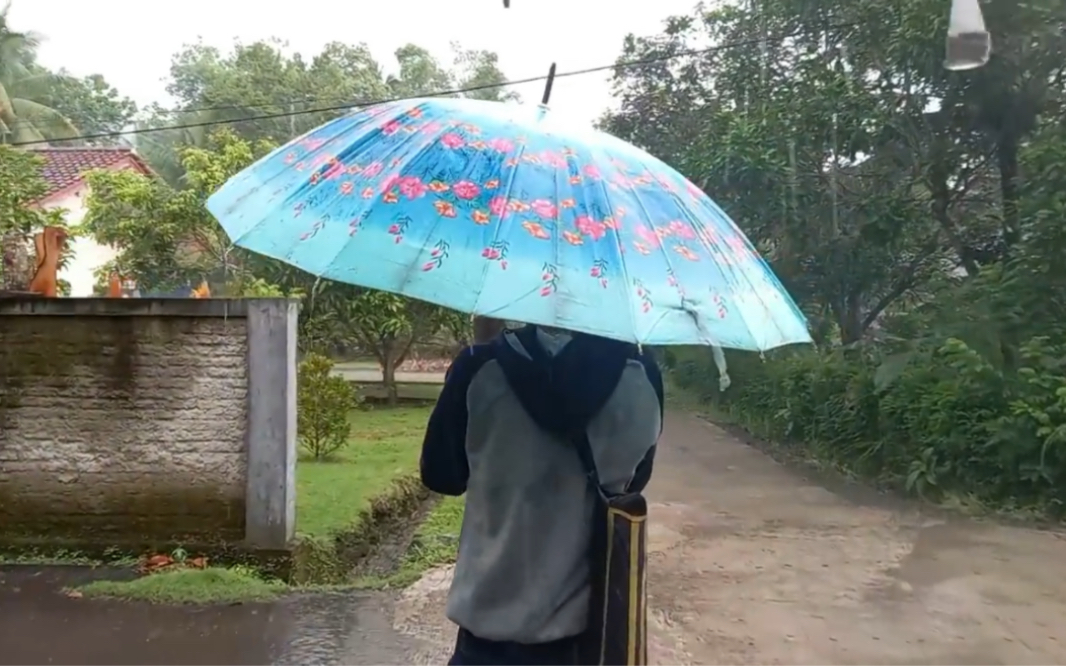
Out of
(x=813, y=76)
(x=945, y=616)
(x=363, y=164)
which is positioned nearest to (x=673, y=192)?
(x=363, y=164)

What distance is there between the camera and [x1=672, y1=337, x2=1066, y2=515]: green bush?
925 cm

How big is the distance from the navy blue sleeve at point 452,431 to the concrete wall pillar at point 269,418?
4.20 metres

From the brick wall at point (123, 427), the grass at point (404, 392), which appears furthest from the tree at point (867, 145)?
the brick wall at point (123, 427)

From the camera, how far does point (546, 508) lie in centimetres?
198

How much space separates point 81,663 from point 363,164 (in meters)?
3.41

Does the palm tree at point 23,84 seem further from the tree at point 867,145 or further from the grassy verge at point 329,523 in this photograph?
the tree at point 867,145

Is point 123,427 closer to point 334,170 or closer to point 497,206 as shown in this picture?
point 334,170

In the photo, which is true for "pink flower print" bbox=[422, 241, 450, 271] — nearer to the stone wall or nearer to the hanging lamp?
the stone wall

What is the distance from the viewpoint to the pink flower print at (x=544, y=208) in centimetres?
214

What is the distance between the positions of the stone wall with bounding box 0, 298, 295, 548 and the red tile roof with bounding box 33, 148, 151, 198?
19.0 m

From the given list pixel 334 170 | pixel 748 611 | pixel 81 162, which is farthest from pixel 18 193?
pixel 81 162

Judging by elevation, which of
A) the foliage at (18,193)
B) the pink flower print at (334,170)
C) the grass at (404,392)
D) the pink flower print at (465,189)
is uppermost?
the foliage at (18,193)

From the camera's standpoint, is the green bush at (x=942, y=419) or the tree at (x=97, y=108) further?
the tree at (x=97, y=108)

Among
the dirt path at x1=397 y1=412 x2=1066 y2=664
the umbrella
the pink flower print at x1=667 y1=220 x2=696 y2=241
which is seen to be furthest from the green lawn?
the pink flower print at x1=667 y1=220 x2=696 y2=241
